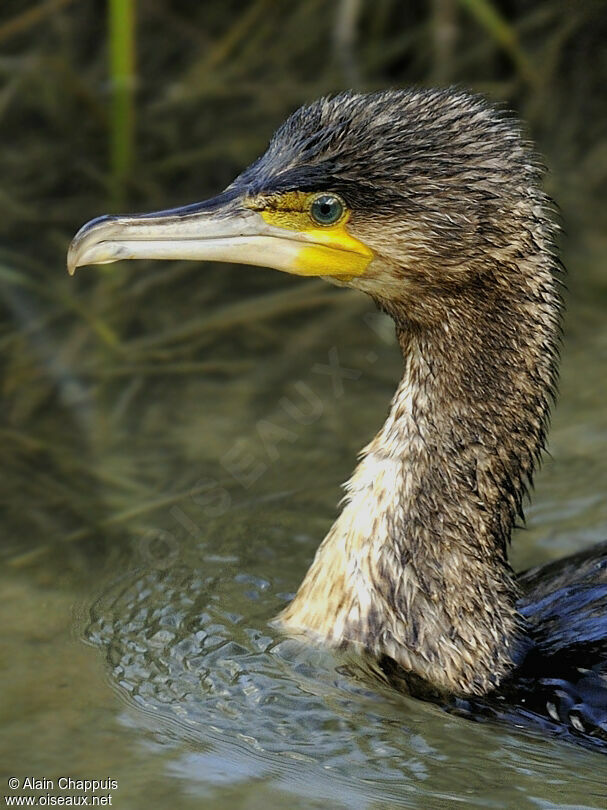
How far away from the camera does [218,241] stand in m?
3.99

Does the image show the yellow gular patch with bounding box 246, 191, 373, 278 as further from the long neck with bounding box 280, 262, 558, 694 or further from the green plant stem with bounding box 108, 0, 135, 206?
the green plant stem with bounding box 108, 0, 135, 206

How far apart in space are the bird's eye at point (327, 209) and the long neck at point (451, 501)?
1.28 ft

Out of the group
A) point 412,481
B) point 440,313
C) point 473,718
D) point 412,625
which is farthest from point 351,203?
point 473,718

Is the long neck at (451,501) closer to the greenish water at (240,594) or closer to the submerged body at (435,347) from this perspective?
the submerged body at (435,347)

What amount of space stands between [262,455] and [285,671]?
65.3 inches

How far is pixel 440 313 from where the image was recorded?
13.2ft

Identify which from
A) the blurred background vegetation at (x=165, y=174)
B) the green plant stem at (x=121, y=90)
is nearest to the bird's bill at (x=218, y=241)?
the blurred background vegetation at (x=165, y=174)

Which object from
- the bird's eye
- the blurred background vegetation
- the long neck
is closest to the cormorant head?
the bird's eye

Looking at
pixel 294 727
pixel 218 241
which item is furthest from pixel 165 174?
pixel 294 727

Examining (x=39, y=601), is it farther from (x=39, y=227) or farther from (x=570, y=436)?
(x=39, y=227)

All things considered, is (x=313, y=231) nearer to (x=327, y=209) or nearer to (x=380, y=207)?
(x=327, y=209)

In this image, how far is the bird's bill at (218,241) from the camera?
3904 millimetres

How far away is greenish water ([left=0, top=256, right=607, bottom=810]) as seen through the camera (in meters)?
3.71

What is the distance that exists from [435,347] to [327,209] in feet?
1.62
